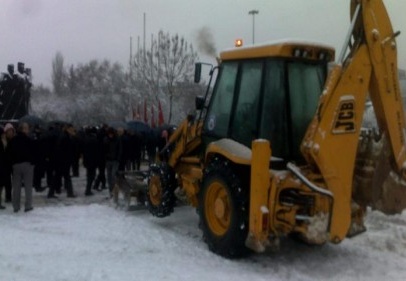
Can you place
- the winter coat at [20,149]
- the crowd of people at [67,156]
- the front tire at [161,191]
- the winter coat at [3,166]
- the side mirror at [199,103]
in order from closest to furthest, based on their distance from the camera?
1. the side mirror at [199,103]
2. the front tire at [161,191]
3. the winter coat at [20,149]
4. the winter coat at [3,166]
5. the crowd of people at [67,156]

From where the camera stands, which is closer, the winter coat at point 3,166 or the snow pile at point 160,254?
the snow pile at point 160,254

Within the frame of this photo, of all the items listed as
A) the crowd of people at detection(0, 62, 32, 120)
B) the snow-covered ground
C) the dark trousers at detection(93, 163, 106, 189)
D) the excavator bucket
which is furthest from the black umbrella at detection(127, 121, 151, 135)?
the excavator bucket

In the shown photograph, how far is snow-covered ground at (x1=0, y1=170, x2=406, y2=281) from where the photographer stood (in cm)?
675

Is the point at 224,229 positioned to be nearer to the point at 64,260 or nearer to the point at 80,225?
the point at 64,260

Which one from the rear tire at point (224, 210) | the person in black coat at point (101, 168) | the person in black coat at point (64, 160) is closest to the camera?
the rear tire at point (224, 210)

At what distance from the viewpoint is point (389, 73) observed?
6.98 meters

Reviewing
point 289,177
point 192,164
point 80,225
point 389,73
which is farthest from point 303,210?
point 80,225

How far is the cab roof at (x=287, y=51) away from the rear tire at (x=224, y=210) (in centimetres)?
155

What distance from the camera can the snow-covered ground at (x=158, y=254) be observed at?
22.1ft

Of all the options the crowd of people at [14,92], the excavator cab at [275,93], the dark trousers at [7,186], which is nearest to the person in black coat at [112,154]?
the dark trousers at [7,186]

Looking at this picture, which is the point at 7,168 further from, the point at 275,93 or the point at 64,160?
the point at 275,93

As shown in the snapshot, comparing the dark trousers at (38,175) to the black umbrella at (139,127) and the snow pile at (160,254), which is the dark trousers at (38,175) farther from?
the black umbrella at (139,127)

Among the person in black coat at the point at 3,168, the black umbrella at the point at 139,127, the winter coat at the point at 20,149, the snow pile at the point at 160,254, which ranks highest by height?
the black umbrella at the point at 139,127

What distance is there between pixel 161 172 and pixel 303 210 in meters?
3.57
